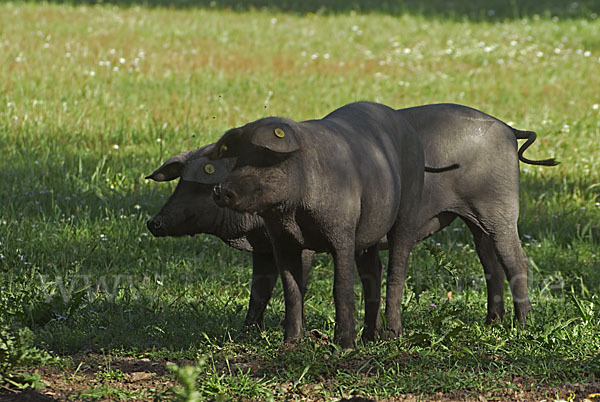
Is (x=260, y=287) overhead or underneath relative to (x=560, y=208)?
overhead

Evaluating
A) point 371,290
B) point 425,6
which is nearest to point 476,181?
point 371,290

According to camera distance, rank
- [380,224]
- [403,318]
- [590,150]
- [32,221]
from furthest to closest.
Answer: [590,150] → [32,221] → [403,318] → [380,224]

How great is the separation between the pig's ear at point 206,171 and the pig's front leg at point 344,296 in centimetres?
70

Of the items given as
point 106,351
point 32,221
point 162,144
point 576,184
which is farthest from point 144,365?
point 576,184

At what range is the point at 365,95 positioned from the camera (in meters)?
11.7

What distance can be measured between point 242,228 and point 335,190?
0.97m

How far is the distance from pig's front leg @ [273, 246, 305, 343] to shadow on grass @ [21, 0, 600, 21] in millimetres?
14302

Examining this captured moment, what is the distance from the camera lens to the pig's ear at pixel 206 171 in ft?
14.3

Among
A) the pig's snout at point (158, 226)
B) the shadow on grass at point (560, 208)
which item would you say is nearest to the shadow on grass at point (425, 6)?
the shadow on grass at point (560, 208)

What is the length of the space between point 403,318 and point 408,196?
1.15 metres

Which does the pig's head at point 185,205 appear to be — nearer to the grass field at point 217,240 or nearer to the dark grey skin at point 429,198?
the dark grey skin at point 429,198

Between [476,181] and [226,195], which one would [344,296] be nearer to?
[226,195]

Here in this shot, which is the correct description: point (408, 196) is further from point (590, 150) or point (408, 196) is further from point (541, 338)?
point (590, 150)

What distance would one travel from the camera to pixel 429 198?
5.16 m
